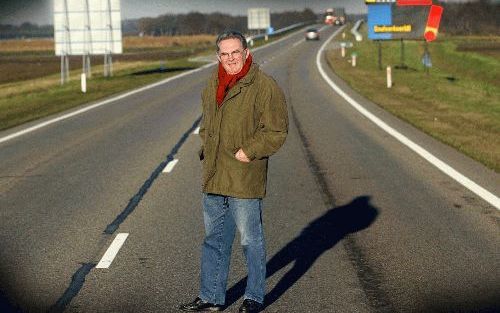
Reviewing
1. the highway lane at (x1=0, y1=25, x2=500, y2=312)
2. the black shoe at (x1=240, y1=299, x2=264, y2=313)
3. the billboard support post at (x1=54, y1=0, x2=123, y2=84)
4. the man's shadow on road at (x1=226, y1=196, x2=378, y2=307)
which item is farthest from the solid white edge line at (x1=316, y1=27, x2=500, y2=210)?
the billboard support post at (x1=54, y1=0, x2=123, y2=84)

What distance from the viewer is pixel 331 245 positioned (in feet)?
28.3

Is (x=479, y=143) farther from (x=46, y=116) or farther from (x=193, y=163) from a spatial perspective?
(x=46, y=116)

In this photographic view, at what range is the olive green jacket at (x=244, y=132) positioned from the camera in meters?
5.86

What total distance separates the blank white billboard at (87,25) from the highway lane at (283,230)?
1211 inches

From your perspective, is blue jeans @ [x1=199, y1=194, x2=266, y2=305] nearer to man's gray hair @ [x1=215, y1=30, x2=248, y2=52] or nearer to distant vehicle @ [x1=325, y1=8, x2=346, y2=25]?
man's gray hair @ [x1=215, y1=30, x2=248, y2=52]

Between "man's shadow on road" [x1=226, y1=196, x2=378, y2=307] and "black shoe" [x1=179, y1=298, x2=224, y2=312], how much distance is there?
234 mm

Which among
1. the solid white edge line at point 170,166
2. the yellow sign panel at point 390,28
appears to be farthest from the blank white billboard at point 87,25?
the solid white edge line at point 170,166

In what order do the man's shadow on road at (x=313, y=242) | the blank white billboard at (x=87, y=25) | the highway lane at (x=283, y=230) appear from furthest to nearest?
the blank white billboard at (x=87, y=25)
the man's shadow on road at (x=313, y=242)
the highway lane at (x=283, y=230)

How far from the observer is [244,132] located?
5926 millimetres

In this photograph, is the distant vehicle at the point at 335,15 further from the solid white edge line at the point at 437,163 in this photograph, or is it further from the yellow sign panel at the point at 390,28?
the solid white edge line at the point at 437,163

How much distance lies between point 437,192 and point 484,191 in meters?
0.59

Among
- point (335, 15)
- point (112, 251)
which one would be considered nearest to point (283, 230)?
point (112, 251)

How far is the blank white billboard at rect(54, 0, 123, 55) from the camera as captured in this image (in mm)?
47562

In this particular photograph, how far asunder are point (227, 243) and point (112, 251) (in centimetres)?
241
